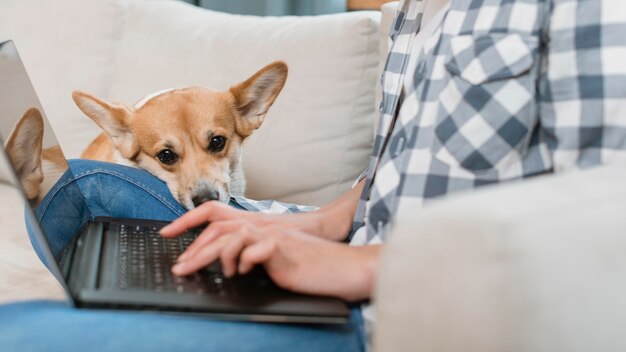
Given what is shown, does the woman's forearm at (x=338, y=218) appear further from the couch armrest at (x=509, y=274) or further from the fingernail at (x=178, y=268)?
the couch armrest at (x=509, y=274)

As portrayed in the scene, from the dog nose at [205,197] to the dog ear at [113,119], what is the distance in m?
0.23

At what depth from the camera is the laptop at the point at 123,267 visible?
0.82m

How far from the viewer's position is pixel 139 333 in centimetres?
74

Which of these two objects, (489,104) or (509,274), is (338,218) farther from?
(509,274)

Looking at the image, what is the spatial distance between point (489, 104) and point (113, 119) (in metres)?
1.05

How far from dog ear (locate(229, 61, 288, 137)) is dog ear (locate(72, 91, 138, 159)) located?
0.84 ft

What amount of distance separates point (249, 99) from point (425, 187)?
86 cm

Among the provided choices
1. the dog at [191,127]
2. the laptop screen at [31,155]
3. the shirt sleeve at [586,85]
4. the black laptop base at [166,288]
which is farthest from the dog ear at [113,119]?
the shirt sleeve at [586,85]

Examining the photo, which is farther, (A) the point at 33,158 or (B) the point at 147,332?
(A) the point at 33,158

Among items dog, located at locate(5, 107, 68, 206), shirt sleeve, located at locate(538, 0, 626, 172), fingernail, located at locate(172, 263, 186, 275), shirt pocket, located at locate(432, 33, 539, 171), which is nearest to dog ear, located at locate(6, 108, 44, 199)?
dog, located at locate(5, 107, 68, 206)

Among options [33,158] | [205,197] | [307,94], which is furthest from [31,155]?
[307,94]

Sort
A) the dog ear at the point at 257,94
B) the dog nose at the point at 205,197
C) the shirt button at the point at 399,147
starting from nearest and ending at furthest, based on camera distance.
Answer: the shirt button at the point at 399,147 < the dog nose at the point at 205,197 < the dog ear at the point at 257,94

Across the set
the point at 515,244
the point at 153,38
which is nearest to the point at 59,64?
the point at 153,38

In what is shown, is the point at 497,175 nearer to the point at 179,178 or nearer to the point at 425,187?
the point at 425,187
